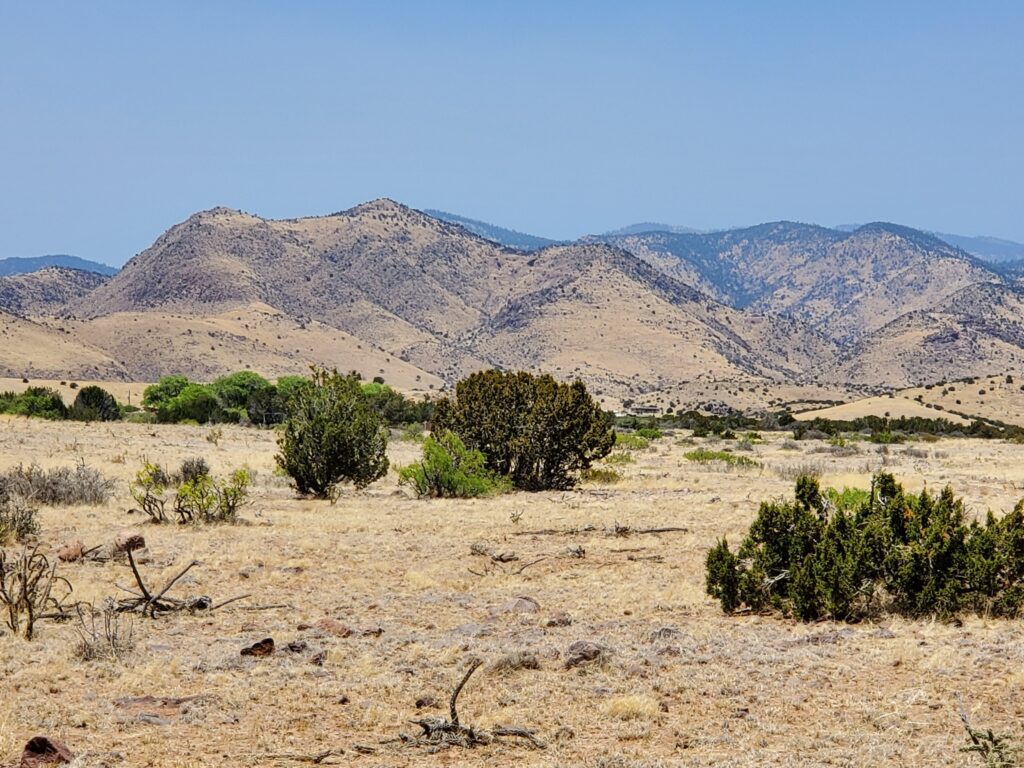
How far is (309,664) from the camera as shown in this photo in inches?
356

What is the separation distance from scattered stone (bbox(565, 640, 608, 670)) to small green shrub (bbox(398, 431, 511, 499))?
14.3 m

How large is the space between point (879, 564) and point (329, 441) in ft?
46.8

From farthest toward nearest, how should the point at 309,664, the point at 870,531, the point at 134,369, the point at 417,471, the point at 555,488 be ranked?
the point at 134,369, the point at 555,488, the point at 417,471, the point at 870,531, the point at 309,664

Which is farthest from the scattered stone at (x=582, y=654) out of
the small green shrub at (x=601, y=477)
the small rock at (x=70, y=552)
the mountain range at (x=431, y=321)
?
the mountain range at (x=431, y=321)

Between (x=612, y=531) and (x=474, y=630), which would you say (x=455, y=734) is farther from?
(x=612, y=531)

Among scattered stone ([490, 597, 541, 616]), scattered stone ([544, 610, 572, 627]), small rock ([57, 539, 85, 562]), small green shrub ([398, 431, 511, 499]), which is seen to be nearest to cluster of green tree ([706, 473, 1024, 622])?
scattered stone ([544, 610, 572, 627])

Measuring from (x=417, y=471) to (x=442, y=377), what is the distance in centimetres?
10321

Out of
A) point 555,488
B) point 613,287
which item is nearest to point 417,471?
point 555,488

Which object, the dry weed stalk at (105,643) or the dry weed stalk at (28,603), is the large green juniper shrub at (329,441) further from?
the dry weed stalk at (105,643)

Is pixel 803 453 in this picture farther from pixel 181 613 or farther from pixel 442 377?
pixel 442 377

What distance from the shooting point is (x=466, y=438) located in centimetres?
2595

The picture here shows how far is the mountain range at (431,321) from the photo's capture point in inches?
4513

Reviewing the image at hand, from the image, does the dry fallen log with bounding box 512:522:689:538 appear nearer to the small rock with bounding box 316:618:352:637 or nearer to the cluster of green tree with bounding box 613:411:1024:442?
the small rock with bounding box 316:618:352:637

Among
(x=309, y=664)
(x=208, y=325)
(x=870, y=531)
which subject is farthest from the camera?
(x=208, y=325)
